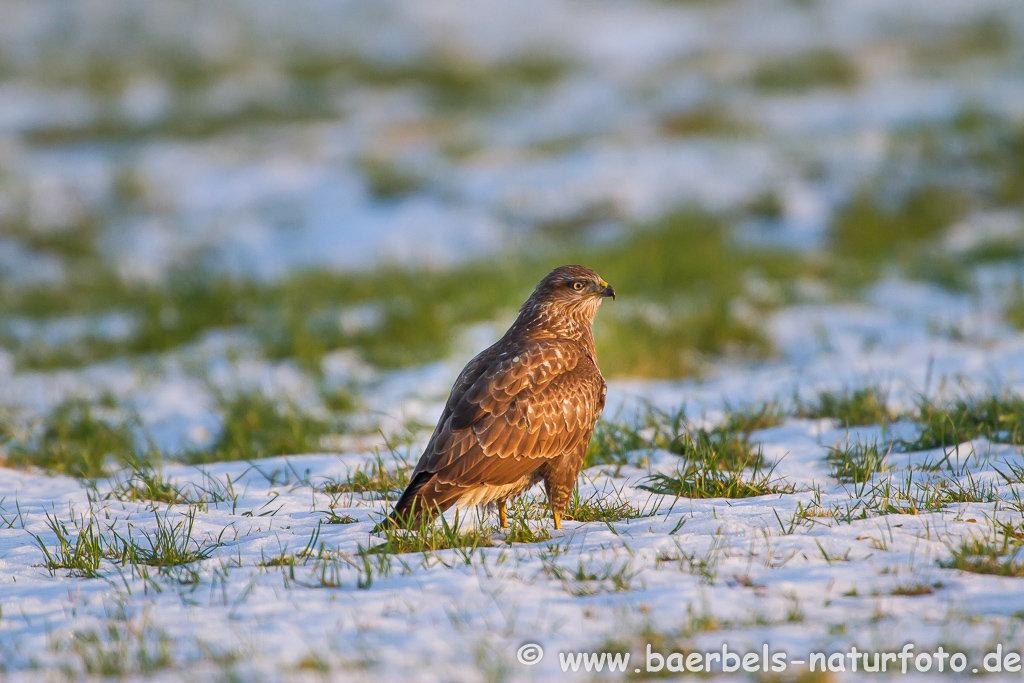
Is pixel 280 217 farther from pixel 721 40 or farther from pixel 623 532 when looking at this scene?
pixel 721 40

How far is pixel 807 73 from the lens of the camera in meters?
19.4

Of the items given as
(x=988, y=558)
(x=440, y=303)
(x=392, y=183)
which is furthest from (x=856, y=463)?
(x=392, y=183)

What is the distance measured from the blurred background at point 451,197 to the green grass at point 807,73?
11cm

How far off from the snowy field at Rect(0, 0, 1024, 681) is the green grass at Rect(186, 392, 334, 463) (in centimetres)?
4

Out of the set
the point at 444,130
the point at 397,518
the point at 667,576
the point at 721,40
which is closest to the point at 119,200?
the point at 444,130

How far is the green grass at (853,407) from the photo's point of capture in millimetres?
5742

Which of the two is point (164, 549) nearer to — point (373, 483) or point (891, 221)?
point (373, 483)

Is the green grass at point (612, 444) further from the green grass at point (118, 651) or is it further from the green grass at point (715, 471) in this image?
the green grass at point (118, 651)

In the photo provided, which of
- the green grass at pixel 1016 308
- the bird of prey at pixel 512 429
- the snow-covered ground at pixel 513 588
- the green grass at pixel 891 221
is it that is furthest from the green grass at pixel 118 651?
the green grass at pixel 891 221

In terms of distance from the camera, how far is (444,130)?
18125 mm

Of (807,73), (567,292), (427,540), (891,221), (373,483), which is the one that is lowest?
(427,540)

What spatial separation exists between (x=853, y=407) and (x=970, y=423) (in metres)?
0.71

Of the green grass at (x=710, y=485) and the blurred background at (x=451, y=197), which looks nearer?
the green grass at (x=710, y=485)

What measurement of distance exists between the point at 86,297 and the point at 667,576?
9984 millimetres
